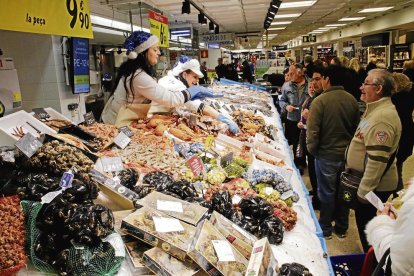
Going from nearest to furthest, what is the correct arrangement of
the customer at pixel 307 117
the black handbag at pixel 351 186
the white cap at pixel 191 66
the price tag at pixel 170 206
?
the price tag at pixel 170 206, the black handbag at pixel 351 186, the white cap at pixel 191 66, the customer at pixel 307 117

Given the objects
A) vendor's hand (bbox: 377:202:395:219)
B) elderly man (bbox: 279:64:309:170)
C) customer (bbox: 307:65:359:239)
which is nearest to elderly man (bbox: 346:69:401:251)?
customer (bbox: 307:65:359:239)

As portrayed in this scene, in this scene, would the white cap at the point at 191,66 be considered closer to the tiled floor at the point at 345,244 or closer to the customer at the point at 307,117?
the customer at the point at 307,117

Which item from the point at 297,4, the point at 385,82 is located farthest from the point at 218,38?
the point at 385,82

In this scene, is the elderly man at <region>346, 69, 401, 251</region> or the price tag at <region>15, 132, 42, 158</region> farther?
the elderly man at <region>346, 69, 401, 251</region>

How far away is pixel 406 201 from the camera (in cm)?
158

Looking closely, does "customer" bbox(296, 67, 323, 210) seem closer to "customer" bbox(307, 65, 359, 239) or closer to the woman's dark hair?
"customer" bbox(307, 65, 359, 239)

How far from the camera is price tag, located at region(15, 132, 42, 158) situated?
174 centimetres

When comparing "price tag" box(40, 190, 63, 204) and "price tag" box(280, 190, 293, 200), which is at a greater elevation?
"price tag" box(40, 190, 63, 204)

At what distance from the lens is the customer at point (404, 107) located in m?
5.21

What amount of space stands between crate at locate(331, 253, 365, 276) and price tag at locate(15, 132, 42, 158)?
80.2 inches

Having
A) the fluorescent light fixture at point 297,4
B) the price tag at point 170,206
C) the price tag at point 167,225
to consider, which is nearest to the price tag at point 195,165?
the price tag at point 170,206

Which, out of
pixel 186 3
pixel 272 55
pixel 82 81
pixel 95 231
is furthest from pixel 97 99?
pixel 272 55

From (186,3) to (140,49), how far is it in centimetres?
436

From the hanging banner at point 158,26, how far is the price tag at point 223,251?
502cm
